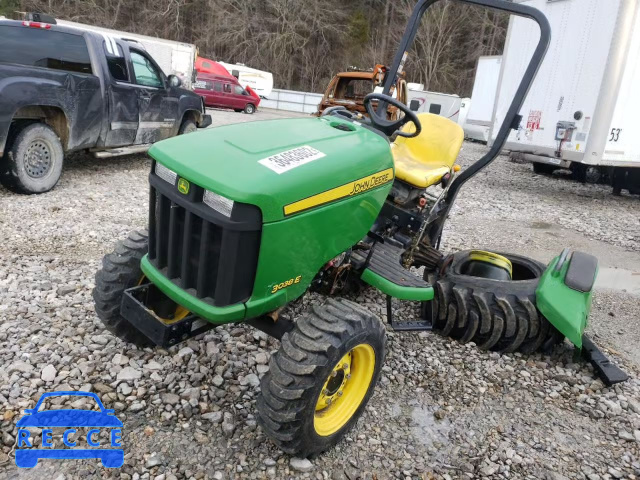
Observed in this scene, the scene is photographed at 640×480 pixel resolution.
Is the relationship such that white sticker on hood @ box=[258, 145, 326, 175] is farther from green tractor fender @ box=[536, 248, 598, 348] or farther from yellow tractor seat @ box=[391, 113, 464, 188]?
green tractor fender @ box=[536, 248, 598, 348]

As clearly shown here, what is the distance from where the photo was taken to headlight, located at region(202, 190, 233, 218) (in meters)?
2.02

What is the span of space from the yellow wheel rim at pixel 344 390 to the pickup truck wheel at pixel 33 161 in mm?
4791

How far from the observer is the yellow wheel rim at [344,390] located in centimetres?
244

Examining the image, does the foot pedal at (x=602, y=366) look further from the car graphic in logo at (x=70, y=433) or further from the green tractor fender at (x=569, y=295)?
the car graphic in logo at (x=70, y=433)

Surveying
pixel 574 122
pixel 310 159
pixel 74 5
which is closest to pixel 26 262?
pixel 310 159

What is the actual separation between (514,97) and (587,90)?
6.11 meters

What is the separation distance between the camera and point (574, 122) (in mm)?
8422

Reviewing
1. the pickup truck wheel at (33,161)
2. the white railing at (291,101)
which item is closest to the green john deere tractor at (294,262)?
the pickup truck wheel at (33,161)

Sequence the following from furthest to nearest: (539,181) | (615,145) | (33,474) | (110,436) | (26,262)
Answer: (539,181) → (615,145) → (26,262) → (110,436) → (33,474)

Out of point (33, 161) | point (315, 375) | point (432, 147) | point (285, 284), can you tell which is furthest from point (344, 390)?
point (33, 161)

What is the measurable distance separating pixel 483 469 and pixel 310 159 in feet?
5.67

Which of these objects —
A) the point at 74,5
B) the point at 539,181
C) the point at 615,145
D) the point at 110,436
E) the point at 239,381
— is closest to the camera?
the point at 110,436

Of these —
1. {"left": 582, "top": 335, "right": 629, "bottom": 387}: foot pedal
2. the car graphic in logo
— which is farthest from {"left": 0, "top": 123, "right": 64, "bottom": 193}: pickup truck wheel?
{"left": 582, "top": 335, "right": 629, "bottom": 387}: foot pedal

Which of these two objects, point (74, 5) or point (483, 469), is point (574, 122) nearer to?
point (483, 469)
